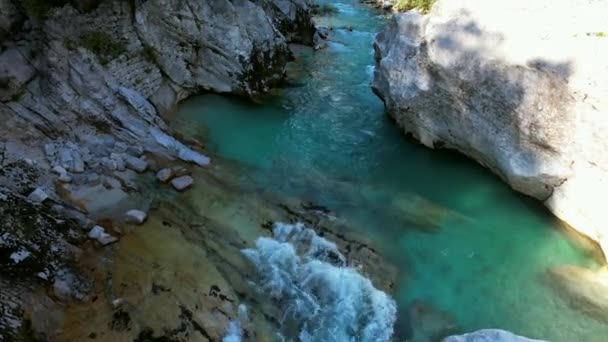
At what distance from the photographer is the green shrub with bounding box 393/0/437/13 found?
21.5 m

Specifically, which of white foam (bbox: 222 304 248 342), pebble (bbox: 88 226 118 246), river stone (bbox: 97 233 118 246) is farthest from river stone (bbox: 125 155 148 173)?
white foam (bbox: 222 304 248 342)

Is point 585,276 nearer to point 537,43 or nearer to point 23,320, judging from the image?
point 537,43

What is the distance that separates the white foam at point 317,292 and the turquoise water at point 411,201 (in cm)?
55

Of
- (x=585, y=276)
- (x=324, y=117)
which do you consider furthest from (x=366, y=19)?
(x=585, y=276)

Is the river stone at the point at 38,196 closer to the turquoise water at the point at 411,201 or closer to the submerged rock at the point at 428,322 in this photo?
the turquoise water at the point at 411,201

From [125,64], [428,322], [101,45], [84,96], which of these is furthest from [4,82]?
[428,322]

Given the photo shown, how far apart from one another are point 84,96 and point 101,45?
1.74 meters

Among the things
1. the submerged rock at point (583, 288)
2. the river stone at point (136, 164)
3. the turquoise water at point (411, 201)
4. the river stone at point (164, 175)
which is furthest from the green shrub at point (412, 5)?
the river stone at point (136, 164)

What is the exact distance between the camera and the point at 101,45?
13.0 m

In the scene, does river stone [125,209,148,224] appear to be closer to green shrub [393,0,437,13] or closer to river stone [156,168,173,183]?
river stone [156,168,173,183]

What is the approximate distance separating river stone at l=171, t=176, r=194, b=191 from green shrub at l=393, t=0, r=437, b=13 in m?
14.6

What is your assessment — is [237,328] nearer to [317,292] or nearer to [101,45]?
[317,292]

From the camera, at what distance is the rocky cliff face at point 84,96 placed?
8.48m

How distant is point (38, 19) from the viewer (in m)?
12.0
